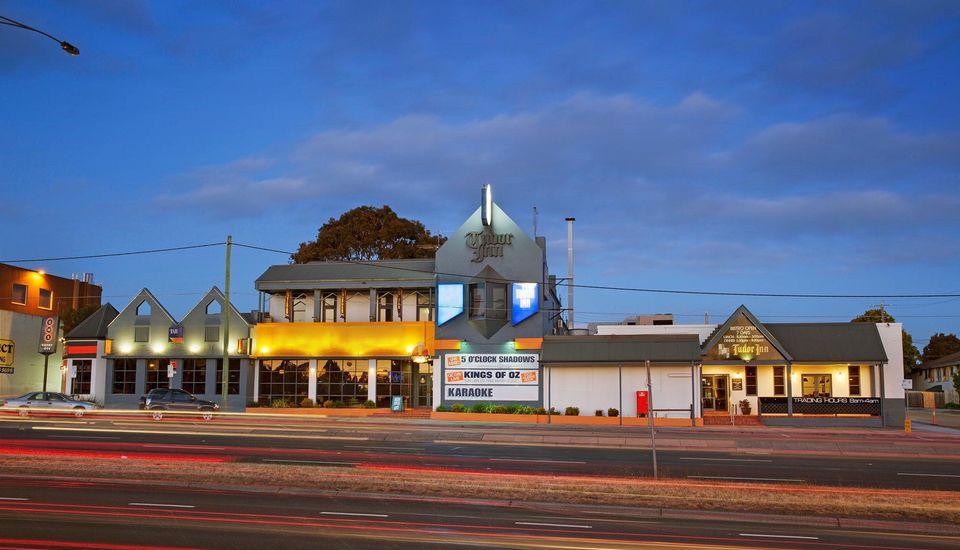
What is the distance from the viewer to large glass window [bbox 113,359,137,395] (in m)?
54.9

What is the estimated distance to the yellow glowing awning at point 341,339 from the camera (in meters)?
50.7

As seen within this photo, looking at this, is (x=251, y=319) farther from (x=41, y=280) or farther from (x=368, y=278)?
(x=41, y=280)

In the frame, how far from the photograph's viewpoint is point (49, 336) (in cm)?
5834

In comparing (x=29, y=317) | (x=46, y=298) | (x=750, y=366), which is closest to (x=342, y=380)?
(x=750, y=366)

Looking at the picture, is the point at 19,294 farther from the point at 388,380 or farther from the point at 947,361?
the point at 947,361

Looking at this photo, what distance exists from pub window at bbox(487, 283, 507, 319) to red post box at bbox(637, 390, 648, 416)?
952 centimetres

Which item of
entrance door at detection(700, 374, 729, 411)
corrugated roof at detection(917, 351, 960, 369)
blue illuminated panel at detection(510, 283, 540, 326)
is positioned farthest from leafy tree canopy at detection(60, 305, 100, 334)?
corrugated roof at detection(917, 351, 960, 369)

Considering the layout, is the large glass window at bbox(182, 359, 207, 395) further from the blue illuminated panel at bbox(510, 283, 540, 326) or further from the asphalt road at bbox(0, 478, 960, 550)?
the asphalt road at bbox(0, 478, 960, 550)

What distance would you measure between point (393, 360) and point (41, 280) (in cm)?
4069

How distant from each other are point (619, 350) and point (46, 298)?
5559cm

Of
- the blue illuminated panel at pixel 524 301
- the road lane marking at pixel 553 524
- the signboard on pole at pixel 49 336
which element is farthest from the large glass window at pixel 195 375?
the road lane marking at pixel 553 524

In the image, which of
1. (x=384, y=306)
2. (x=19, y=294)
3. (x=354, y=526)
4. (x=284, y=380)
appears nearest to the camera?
(x=354, y=526)

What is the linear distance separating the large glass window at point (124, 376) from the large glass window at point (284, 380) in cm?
930

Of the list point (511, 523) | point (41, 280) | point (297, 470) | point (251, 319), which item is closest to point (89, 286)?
point (41, 280)
